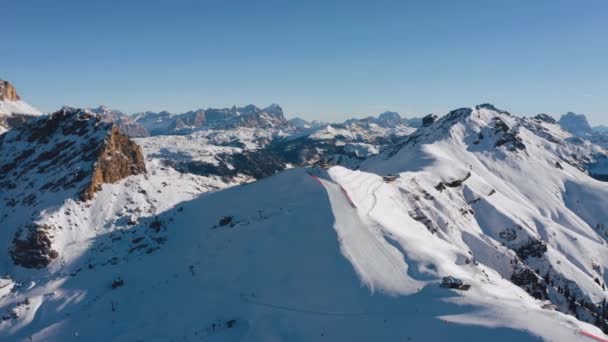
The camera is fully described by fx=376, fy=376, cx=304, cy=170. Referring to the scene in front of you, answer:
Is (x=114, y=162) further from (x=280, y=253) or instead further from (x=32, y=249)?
(x=280, y=253)

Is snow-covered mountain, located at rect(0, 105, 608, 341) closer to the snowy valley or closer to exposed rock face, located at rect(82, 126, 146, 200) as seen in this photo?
the snowy valley

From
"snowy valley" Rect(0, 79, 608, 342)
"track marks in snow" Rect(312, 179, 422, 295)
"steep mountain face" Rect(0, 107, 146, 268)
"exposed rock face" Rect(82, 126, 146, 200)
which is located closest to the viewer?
"snowy valley" Rect(0, 79, 608, 342)

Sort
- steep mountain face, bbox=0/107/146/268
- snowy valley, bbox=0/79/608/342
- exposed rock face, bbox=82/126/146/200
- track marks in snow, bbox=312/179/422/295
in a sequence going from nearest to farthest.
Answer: snowy valley, bbox=0/79/608/342 → track marks in snow, bbox=312/179/422/295 → steep mountain face, bbox=0/107/146/268 → exposed rock face, bbox=82/126/146/200

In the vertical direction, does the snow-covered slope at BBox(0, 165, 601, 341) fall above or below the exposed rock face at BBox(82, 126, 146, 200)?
below

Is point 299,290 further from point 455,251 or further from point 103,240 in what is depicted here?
point 103,240

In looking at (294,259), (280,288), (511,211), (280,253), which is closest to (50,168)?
(280,253)

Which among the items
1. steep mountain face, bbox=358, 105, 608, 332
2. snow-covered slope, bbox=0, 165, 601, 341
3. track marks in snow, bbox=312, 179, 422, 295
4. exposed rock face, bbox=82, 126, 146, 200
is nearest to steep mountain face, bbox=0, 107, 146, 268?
exposed rock face, bbox=82, 126, 146, 200

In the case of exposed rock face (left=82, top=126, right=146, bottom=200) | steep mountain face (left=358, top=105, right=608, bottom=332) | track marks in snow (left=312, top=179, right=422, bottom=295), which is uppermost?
exposed rock face (left=82, top=126, right=146, bottom=200)
